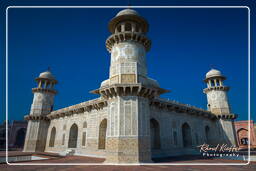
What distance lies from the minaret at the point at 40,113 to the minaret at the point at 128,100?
19.3m

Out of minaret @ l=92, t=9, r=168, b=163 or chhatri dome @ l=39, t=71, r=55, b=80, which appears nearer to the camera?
minaret @ l=92, t=9, r=168, b=163

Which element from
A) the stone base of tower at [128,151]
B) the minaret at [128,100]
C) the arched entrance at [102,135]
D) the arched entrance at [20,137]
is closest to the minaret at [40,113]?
the arched entrance at [102,135]

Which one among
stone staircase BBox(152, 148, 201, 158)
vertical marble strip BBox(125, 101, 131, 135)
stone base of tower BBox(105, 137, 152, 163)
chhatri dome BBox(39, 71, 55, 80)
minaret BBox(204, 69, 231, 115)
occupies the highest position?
chhatri dome BBox(39, 71, 55, 80)

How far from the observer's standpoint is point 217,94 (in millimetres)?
28516

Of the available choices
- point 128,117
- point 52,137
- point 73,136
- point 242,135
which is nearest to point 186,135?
point 128,117

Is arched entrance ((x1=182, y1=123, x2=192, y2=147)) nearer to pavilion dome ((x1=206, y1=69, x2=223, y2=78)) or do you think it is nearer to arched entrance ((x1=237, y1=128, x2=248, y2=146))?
pavilion dome ((x1=206, y1=69, x2=223, y2=78))

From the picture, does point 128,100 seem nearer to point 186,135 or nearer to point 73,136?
point 73,136

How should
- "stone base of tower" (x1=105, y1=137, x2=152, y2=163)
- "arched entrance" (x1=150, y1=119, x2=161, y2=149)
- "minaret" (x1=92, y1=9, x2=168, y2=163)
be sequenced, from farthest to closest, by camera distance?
"arched entrance" (x1=150, y1=119, x2=161, y2=149) < "minaret" (x1=92, y1=9, x2=168, y2=163) < "stone base of tower" (x1=105, y1=137, x2=152, y2=163)

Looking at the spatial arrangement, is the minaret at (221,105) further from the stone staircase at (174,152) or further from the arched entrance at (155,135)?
the arched entrance at (155,135)

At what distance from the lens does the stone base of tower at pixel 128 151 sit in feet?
40.0

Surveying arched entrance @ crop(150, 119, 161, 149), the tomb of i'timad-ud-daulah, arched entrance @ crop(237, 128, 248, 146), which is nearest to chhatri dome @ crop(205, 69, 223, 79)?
the tomb of i'timad-ud-daulah

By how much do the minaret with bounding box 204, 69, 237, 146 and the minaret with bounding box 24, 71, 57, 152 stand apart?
28.9 metres

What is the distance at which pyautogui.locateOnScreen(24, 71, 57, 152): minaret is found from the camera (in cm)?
2742

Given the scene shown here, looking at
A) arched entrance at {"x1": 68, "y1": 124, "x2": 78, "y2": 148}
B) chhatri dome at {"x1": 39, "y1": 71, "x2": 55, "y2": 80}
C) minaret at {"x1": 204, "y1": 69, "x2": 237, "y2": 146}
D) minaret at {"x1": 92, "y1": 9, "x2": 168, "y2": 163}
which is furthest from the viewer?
chhatri dome at {"x1": 39, "y1": 71, "x2": 55, "y2": 80}
